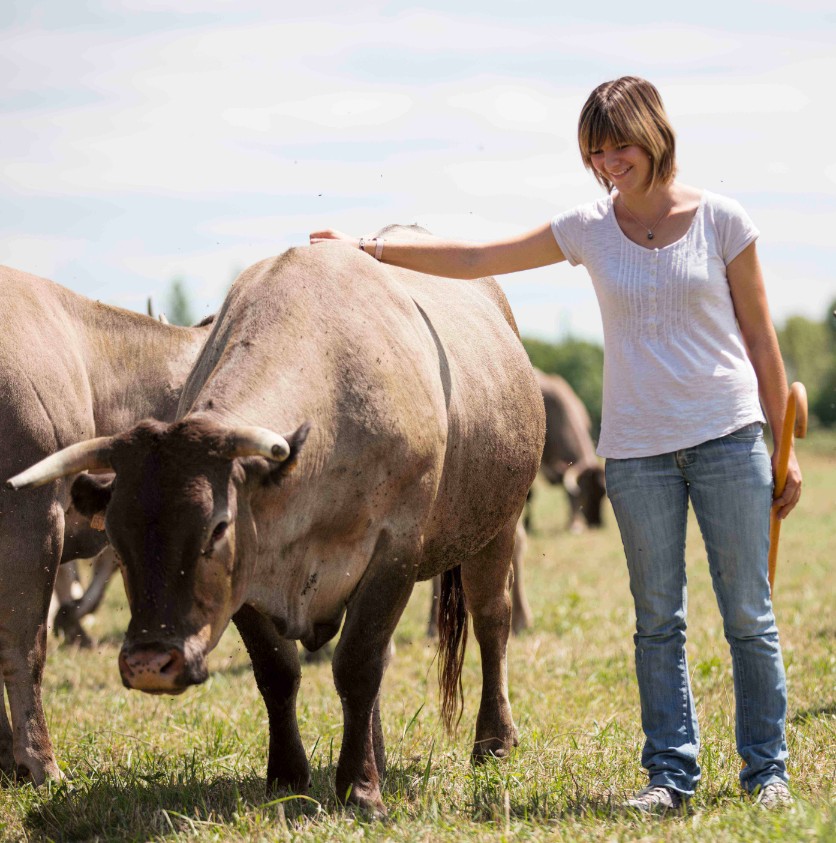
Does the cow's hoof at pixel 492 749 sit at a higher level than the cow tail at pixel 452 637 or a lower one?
lower

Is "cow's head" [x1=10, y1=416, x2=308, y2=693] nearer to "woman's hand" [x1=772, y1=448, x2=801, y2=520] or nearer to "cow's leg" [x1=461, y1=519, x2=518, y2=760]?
"woman's hand" [x1=772, y1=448, x2=801, y2=520]

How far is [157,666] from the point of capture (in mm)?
3725

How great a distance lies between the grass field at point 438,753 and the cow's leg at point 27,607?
23 cm

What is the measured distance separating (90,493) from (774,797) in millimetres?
2621

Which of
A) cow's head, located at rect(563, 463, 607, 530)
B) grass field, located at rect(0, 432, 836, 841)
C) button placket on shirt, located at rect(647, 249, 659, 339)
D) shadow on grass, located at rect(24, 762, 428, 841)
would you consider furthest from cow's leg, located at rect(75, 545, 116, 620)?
cow's head, located at rect(563, 463, 607, 530)

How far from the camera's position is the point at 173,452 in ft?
12.6

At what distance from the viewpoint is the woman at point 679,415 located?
4.29 meters

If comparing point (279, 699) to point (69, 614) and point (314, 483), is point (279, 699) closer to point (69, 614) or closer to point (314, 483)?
point (314, 483)

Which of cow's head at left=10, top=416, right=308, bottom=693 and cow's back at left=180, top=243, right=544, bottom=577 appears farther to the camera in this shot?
cow's back at left=180, top=243, right=544, bottom=577

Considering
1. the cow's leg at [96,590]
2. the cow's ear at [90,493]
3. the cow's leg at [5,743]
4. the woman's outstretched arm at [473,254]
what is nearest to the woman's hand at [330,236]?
the woman's outstretched arm at [473,254]

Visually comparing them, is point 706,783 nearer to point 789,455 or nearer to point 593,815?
point 593,815

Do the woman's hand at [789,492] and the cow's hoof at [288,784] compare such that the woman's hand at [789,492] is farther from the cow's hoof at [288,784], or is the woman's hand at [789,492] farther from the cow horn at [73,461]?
the cow horn at [73,461]

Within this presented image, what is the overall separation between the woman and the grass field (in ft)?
1.12

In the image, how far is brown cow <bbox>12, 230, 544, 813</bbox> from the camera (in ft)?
12.5
